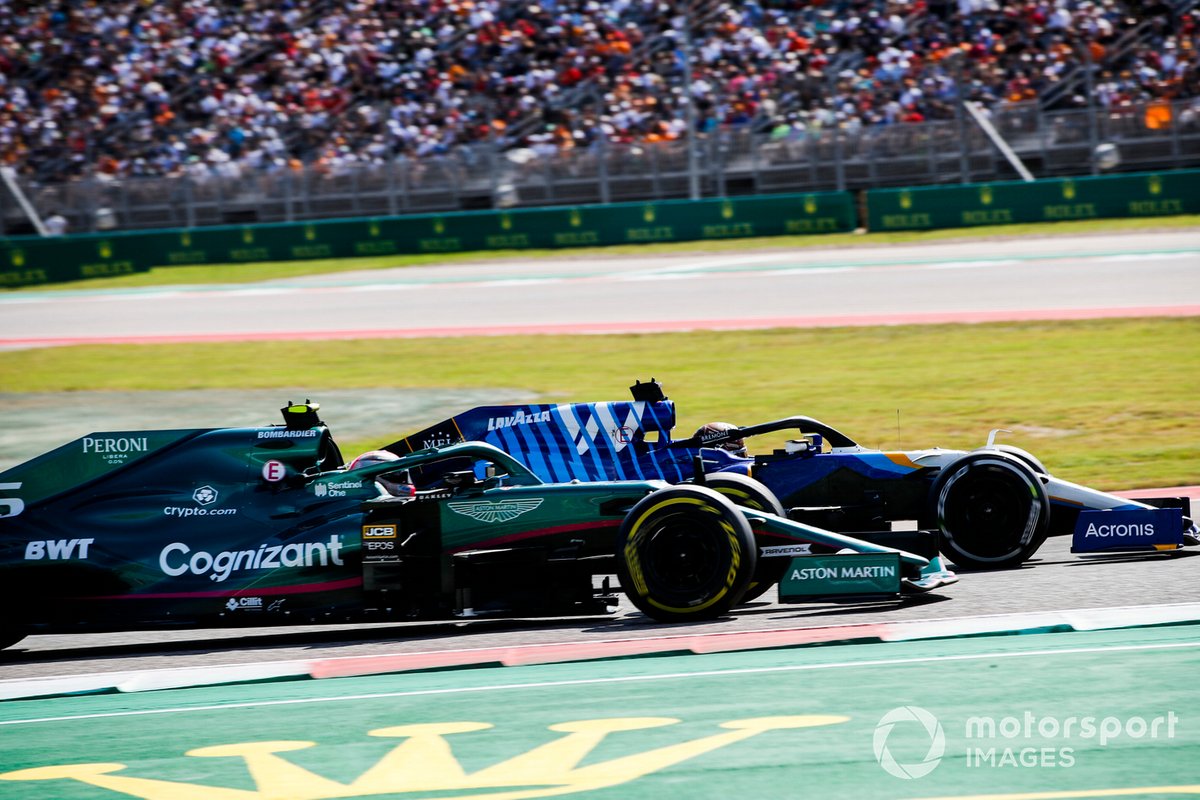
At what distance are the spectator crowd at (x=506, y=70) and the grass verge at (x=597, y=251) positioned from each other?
2583 mm

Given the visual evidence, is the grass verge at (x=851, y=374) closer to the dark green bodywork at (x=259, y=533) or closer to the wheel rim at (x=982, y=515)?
the wheel rim at (x=982, y=515)

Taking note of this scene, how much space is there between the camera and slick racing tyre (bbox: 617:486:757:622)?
7.16 meters

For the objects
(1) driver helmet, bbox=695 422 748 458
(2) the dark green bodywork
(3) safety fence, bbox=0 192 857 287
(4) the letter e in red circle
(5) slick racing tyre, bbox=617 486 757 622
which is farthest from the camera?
(3) safety fence, bbox=0 192 857 287

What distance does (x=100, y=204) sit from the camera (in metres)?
37.1

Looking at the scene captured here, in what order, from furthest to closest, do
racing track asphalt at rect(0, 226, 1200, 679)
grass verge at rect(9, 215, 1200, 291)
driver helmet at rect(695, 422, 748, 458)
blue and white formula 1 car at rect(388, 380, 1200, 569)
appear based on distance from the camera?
1. grass verge at rect(9, 215, 1200, 291)
2. racing track asphalt at rect(0, 226, 1200, 679)
3. driver helmet at rect(695, 422, 748, 458)
4. blue and white formula 1 car at rect(388, 380, 1200, 569)

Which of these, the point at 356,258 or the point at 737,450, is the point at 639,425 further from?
the point at 356,258

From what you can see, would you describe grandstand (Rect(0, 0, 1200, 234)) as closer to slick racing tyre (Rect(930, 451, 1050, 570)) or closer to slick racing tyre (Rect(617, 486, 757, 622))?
slick racing tyre (Rect(930, 451, 1050, 570))

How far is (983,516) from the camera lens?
8.27m

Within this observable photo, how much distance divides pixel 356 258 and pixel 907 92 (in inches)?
525

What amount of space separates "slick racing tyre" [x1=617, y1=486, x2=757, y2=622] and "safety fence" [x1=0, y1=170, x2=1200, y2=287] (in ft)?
79.0

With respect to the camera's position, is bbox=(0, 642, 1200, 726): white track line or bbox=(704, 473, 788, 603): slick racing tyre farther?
bbox=(704, 473, 788, 603): slick racing tyre

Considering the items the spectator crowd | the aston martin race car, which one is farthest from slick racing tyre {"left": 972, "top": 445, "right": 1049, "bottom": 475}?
the spectator crowd

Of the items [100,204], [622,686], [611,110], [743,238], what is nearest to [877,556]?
[622,686]

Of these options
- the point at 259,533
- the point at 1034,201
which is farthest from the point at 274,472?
the point at 1034,201
